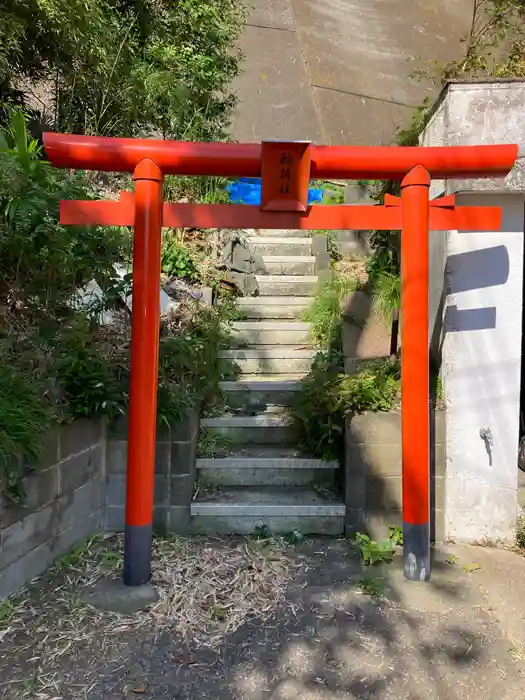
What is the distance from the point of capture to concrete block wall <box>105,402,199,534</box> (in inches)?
140

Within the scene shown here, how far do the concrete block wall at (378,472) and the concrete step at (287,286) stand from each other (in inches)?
117

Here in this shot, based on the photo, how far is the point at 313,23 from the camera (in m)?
12.9

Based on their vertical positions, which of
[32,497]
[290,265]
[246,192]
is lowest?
[32,497]

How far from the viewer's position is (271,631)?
268 centimetres

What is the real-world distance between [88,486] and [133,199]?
189cm

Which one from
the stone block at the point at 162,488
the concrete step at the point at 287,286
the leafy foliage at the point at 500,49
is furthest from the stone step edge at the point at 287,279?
the stone block at the point at 162,488

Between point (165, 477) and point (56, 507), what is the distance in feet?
2.42

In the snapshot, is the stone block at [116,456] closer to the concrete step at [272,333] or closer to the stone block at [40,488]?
the stone block at [40,488]

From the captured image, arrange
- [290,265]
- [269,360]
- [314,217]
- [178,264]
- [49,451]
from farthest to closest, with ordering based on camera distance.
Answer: [290,265] → [178,264] → [269,360] → [314,217] → [49,451]

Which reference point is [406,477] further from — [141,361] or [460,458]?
[141,361]

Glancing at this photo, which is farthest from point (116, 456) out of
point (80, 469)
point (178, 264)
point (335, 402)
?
point (178, 264)

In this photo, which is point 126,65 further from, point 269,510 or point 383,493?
point 383,493

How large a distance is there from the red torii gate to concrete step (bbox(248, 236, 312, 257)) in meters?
3.89

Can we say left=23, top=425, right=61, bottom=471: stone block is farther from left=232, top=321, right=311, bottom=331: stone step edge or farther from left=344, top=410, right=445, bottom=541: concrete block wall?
left=232, top=321, right=311, bottom=331: stone step edge
